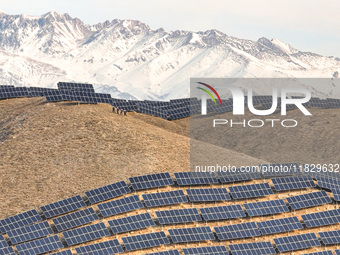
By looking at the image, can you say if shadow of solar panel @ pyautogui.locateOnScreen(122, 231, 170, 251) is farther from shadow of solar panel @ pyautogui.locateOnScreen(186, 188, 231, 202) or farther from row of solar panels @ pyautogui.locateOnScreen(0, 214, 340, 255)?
shadow of solar panel @ pyautogui.locateOnScreen(186, 188, 231, 202)

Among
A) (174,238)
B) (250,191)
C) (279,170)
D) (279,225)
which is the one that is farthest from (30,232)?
(279,170)

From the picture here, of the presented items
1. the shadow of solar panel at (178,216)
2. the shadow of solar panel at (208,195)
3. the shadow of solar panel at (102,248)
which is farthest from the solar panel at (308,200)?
the shadow of solar panel at (102,248)

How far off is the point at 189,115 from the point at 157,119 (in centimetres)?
1452

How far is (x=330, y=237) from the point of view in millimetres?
88125

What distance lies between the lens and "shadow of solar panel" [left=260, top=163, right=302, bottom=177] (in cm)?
10031

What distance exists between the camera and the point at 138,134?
364 ft

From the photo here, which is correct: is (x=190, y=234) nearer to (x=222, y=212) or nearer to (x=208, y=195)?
(x=222, y=212)

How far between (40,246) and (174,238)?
52.6 feet

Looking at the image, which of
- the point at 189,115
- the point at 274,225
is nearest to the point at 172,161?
the point at 274,225

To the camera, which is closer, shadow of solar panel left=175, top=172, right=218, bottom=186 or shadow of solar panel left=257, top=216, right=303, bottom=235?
shadow of solar panel left=257, top=216, right=303, bottom=235

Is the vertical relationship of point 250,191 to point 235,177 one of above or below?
below

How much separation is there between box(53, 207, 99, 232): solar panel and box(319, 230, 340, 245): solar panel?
28.9 meters

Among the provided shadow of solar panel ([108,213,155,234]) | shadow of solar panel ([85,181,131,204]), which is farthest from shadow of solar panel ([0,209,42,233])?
shadow of solar panel ([108,213,155,234])

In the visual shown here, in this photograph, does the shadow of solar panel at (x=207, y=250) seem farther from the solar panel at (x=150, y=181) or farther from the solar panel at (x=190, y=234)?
the solar panel at (x=150, y=181)
